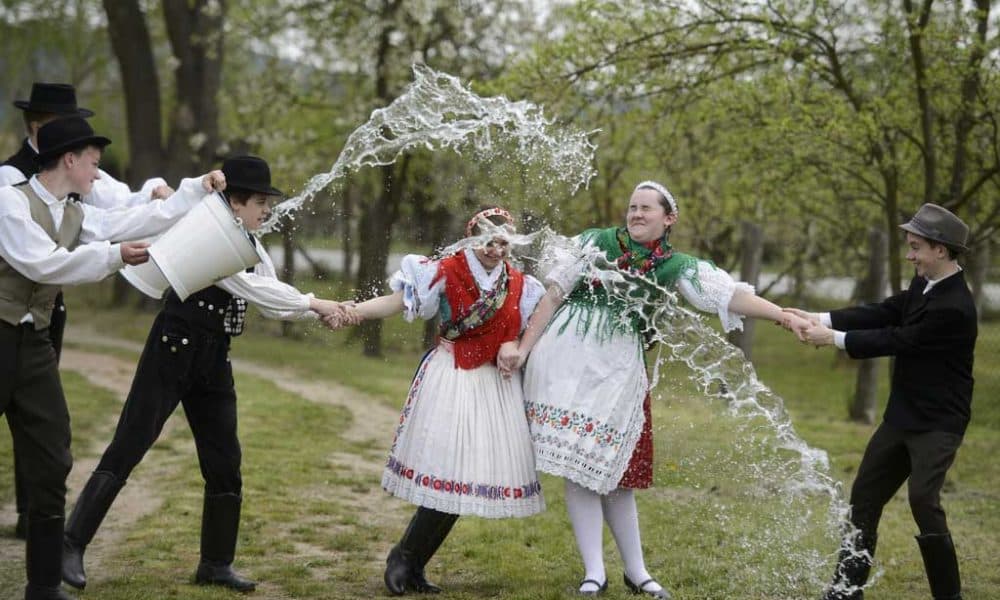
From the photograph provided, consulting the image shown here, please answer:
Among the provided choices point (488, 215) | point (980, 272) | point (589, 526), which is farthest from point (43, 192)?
point (980, 272)

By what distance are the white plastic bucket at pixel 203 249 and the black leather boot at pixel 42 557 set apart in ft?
3.41

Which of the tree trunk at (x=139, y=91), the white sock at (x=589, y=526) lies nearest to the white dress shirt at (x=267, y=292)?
the white sock at (x=589, y=526)

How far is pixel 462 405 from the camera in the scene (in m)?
5.21

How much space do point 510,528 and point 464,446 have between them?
1858 millimetres

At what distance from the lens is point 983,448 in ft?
35.8

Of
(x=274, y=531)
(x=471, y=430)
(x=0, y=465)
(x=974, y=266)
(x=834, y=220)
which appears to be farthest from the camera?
(x=974, y=266)

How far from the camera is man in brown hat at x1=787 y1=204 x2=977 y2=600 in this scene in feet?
16.5

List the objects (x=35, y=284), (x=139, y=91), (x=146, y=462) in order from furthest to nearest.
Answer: (x=139, y=91) → (x=146, y=462) → (x=35, y=284)

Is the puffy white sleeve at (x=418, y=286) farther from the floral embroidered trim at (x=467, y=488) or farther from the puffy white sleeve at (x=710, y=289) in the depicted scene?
the puffy white sleeve at (x=710, y=289)

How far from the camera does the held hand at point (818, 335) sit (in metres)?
5.34

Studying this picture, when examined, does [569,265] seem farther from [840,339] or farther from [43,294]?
[43,294]

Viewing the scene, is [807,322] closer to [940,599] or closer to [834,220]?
[940,599]

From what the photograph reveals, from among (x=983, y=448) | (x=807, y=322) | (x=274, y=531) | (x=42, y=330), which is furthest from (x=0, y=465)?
(x=983, y=448)

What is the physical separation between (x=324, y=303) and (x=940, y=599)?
9.88ft
